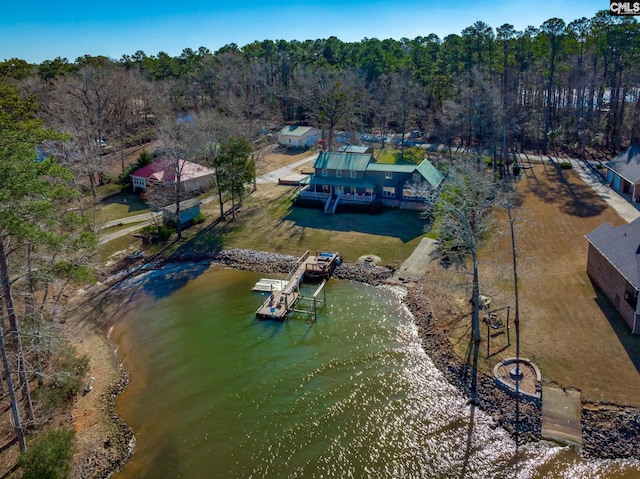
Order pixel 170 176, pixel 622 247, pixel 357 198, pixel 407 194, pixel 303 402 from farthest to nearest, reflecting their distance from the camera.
Answer: pixel 170 176
pixel 357 198
pixel 407 194
pixel 622 247
pixel 303 402

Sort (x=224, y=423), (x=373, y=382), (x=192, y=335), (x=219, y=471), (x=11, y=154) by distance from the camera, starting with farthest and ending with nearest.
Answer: (x=192, y=335) → (x=373, y=382) → (x=224, y=423) → (x=219, y=471) → (x=11, y=154)

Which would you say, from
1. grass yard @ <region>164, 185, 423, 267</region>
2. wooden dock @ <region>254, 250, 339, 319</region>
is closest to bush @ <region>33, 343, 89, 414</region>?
wooden dock @ <region>254, 250, 339, 319</region>

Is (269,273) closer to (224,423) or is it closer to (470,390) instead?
(224,423)

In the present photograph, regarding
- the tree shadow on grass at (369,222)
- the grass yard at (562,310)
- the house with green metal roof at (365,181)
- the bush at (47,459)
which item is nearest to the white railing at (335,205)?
the house with green metal roof at (365,181)

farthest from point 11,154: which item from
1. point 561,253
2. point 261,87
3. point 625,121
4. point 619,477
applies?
point 261,87

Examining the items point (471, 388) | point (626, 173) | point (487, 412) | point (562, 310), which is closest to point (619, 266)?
point (562, 310)

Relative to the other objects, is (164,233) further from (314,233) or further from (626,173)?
(626,173)
